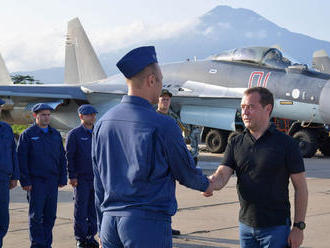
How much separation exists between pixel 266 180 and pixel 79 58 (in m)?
22.1

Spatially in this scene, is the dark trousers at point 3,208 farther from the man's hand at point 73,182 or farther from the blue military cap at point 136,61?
the blue military cap at point 136,61

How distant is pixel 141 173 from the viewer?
8.93ft

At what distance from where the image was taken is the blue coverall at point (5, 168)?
5.43m

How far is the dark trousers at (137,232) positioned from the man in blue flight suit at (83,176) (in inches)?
138

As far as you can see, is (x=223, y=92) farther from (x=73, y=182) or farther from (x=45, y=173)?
(x=45, y=173)

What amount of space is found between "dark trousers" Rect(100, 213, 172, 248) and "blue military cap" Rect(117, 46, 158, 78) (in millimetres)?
793

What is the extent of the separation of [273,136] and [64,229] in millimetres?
4344

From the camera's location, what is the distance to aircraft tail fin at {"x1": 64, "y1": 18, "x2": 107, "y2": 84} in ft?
80.2

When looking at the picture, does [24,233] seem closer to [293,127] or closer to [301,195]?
[301,195]

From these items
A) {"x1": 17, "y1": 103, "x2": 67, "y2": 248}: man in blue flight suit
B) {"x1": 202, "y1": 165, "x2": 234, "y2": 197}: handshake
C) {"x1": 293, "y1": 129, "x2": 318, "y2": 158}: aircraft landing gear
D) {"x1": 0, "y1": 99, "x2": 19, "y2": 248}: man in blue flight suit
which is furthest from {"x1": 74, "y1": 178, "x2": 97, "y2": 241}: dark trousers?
{"x1": 293, "y1": 129, "x2": 318, "y2": 158}: aircraft landing gear

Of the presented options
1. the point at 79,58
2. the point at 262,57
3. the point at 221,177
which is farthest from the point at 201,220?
the point at 79,58

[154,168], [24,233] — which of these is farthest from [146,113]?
[24,233]

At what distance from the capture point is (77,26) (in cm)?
2455

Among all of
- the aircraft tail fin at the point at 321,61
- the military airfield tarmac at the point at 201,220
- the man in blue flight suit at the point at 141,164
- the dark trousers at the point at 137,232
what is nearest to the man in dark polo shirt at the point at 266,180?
the man in blue flight suit at the point at 141,164
